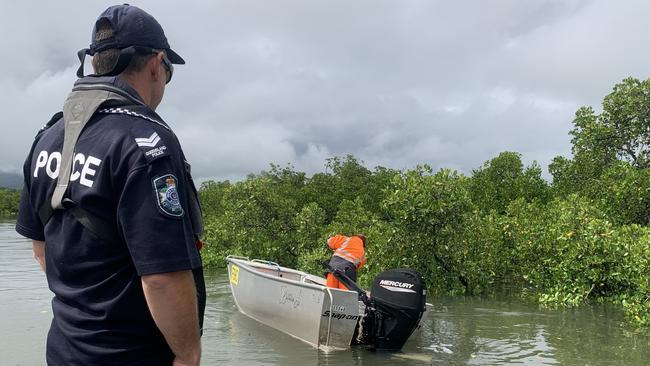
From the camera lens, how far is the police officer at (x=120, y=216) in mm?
1716

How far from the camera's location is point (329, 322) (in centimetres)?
914

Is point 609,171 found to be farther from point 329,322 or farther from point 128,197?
point 128,197

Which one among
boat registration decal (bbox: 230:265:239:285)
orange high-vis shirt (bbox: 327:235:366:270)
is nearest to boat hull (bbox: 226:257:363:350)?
boat registration decal (bbox: 230:265:239:285)

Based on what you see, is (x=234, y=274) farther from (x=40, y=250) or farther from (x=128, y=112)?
(x=128, y=112)

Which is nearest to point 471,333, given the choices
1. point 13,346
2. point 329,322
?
point 329,322

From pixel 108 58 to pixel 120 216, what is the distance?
636mm

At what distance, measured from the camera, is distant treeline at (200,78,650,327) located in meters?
10.9

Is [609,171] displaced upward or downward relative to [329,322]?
upward

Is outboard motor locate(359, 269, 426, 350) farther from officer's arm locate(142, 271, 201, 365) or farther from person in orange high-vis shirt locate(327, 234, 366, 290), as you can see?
officer's arm locate(142, 271, 201, 365)

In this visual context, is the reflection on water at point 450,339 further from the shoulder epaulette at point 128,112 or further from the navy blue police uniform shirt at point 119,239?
the shoulder epaulette at point 128,112

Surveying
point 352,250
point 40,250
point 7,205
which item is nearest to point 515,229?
point 352,250

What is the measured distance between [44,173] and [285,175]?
168ft

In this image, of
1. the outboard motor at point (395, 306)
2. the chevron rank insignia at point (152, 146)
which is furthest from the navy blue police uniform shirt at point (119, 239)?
the outboard motor at point (395, 306)

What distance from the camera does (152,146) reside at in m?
Answer: 1.75
